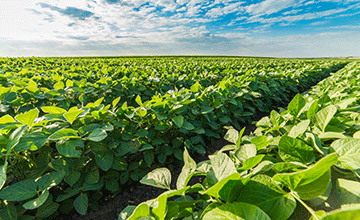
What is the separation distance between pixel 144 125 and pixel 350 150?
6.46ft

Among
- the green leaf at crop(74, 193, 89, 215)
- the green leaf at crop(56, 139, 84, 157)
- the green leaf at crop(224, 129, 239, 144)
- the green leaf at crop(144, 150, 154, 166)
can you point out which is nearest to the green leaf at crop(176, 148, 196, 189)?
the green leaf at crop(224, 129, 239, 144)

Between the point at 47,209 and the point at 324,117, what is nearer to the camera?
the point at 324,117

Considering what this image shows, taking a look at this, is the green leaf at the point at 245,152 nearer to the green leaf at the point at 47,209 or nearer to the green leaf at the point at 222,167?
the green leaf at the point at 222,167

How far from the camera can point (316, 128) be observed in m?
0.98

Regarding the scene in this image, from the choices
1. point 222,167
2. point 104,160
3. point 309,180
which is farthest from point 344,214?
point 104,160

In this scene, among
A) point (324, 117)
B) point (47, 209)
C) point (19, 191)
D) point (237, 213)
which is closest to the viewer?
point (237, 213)

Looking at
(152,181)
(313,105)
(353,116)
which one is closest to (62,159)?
(152,181)

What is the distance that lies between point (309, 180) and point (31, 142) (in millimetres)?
1530

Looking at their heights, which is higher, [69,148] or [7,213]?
[69,148]

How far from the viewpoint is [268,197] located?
535 mm

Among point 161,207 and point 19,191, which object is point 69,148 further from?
point 161,207

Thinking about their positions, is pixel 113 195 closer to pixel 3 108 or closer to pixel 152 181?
pixel 3 108

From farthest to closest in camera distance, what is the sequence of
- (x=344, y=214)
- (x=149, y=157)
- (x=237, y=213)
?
1. (x=149, y=157)
2. (x=237, y=213)
3. (x=344, y=214)

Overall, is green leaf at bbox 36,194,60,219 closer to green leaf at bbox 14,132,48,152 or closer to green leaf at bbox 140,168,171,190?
green leaf at bbox 14,132,48,152
